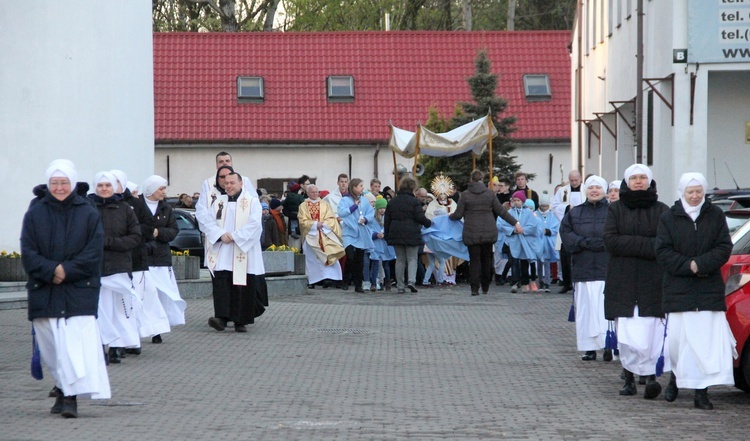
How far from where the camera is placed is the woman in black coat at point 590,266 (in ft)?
43.6

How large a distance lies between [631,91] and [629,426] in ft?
76.4

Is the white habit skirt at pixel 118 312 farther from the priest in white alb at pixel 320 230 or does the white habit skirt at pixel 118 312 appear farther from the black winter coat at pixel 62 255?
the priest in white alb at pixel 320 230

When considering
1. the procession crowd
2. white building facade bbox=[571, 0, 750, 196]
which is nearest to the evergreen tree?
white building facade bbox=[571, 0, 750, 196]

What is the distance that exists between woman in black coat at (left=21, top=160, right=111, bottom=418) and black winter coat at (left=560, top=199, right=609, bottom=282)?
205 inches

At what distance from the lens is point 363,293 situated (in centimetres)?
2347

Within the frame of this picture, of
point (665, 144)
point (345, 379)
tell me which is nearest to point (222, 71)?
point (665, 144)

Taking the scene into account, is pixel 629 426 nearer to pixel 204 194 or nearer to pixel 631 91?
pixel 204 194

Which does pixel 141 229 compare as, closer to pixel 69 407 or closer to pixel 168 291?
pixel 168 291

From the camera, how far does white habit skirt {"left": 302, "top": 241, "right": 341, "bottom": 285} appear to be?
24.0 meters

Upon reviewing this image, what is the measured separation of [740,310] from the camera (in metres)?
10.8

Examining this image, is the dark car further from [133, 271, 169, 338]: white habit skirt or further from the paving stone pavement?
[133, 271, 169, 338]: white habit skirt

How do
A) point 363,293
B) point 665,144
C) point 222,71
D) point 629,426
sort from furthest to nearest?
1. point 222,71
2. point 665,144
3. point 363,293
4. point 629,426

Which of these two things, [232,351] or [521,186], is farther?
[521,186]

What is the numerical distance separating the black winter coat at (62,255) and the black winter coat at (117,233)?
2973 millimetres
